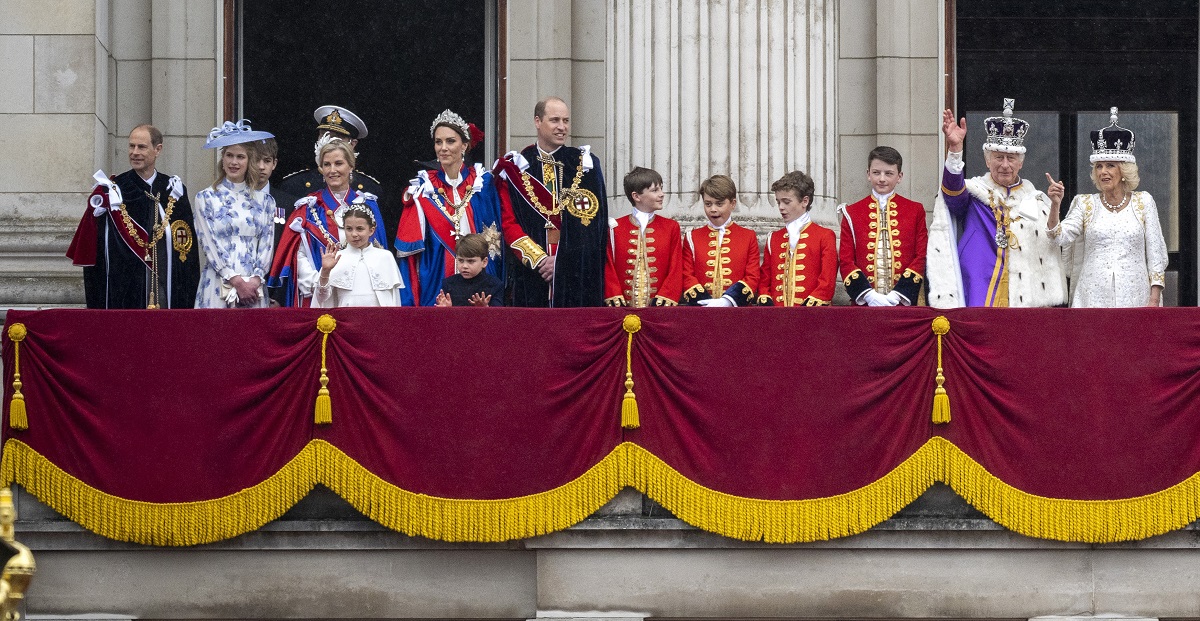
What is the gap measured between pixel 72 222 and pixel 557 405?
477cm

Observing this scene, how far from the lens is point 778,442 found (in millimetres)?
11078

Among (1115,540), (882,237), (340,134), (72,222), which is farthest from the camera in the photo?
(72,222)

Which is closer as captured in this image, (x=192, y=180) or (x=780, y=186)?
(x=780, y=186)

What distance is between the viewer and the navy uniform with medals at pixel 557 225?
1238 cm

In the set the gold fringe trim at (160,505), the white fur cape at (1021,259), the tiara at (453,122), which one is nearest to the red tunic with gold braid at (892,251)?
the white fur cape at (1021,259)

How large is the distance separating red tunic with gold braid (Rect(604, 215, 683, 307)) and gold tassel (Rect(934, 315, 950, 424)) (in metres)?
1.79

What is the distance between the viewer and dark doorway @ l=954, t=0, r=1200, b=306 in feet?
51.4

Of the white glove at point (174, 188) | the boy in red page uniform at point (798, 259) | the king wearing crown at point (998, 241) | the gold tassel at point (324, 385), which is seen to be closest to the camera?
the gold tassel at point (324, 385)

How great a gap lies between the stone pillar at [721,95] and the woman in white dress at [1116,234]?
2.46 metres

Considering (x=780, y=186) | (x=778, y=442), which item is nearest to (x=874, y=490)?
(x=778, y=442)

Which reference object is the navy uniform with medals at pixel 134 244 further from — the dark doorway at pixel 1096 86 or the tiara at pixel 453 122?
the dark doorway at pixel 1096 86

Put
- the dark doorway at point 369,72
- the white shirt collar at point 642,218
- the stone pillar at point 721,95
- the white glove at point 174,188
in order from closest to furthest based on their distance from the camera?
1. the white shirt collar at point 642,218
2. the white glove at point 174,188
3. the stone pillar at point 721,95
4. the dark doorway at point 369,72

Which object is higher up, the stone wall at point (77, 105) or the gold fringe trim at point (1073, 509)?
the stone wall at point (77, 105)

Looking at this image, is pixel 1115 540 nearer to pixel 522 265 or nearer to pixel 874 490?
pixel 874 490
